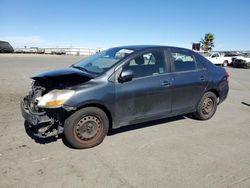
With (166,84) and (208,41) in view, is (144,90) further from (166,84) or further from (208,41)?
(208,41)

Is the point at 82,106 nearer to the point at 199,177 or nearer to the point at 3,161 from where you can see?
the point at 3,161

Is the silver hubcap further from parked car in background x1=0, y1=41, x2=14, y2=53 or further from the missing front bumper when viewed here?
parked car in background x1=0, y1=41, x2=14, y2=53

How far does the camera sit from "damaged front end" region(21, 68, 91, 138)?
13.3 ft

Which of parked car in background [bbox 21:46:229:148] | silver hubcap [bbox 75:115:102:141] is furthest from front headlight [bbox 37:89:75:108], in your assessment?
silver hubcap [bbox 75:115:102:141]

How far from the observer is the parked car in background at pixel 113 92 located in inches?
164

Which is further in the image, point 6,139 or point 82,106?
point 6,139

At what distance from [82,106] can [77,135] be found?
1.61ft

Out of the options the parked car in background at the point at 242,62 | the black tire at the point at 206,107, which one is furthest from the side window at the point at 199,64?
the parked car in background at the point at 242,62

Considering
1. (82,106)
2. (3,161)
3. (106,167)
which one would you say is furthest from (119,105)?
(3,161)

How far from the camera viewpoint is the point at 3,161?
3854 mm

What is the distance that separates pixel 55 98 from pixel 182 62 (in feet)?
9.31

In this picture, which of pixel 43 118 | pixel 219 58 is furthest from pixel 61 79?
pixel 219 58

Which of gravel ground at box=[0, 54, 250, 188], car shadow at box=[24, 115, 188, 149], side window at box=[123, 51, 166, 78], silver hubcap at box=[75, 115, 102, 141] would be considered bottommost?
gravel ground at box=[0, 54, 250, 188]

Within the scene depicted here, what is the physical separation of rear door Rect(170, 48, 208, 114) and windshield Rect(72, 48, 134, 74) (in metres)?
1.07
